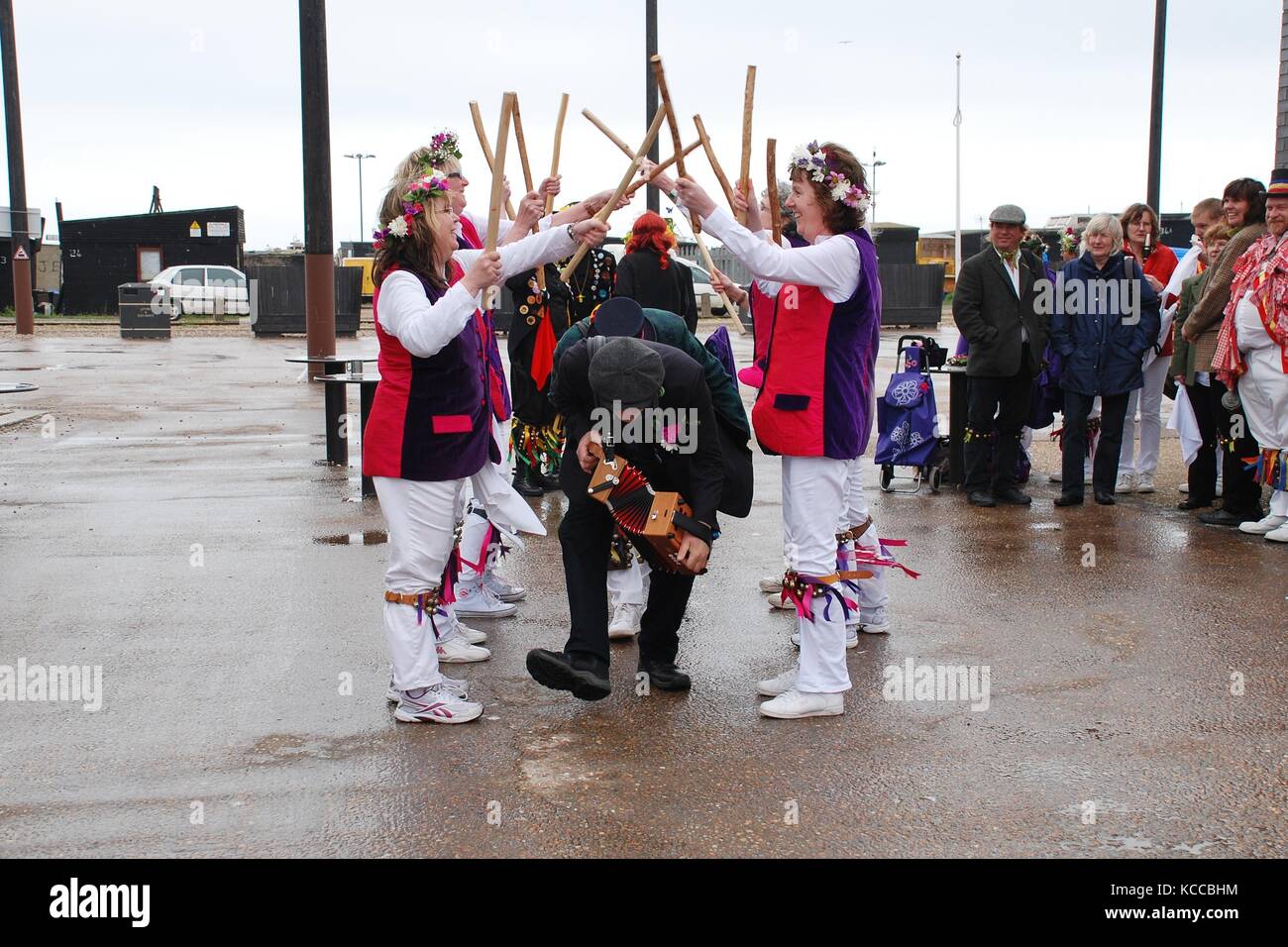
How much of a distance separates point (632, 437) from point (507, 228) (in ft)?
6.39

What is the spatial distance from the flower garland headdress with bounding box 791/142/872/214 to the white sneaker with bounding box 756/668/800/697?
1.76 meters

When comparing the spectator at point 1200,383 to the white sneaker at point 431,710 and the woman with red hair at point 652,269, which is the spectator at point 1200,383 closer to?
the woman with red hair at point 652,269

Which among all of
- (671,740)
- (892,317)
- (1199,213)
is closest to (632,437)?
(671,740)

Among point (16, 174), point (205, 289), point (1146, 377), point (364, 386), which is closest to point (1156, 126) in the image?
point (1146, 377)

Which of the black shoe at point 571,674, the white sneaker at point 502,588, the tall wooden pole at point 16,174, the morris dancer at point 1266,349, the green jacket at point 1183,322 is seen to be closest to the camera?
the black shoe at point 571,674

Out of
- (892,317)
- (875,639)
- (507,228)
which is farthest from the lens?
(892,317)

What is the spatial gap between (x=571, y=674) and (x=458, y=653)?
100cm

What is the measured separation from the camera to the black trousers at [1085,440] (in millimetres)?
8797

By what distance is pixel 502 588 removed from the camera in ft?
21.1

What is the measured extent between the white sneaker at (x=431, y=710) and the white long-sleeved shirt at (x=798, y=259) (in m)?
1.87

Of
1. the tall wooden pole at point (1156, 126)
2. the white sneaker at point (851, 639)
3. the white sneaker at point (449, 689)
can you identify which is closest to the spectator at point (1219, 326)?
the white sneaker at point (851, 639)

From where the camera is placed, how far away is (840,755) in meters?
4.46
